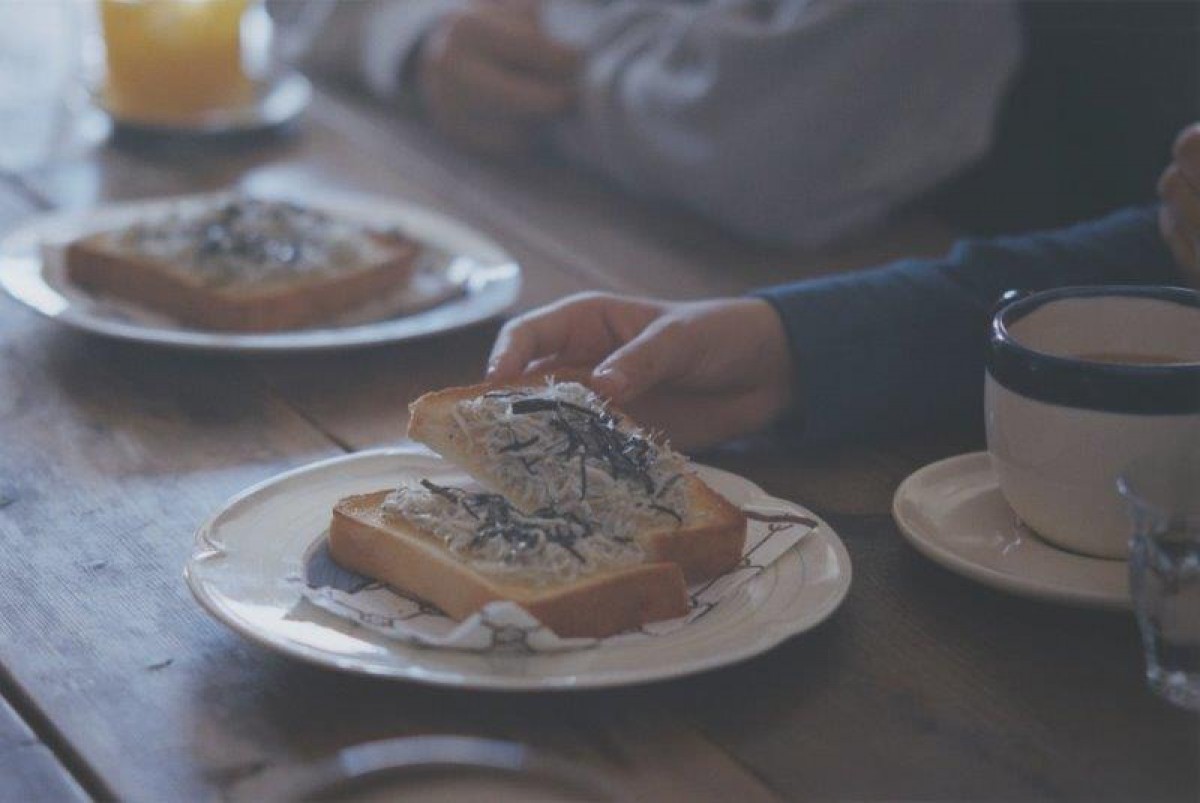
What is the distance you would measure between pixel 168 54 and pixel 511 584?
4.80 feet

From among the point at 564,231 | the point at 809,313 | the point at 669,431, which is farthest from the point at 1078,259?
the point at 564,231

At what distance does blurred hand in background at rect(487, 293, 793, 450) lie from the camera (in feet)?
4.18

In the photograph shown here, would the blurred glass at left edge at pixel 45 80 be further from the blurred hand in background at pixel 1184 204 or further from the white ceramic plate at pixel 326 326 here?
the blurred hand in background at pixel 1184 204

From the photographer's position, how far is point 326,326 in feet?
5.18

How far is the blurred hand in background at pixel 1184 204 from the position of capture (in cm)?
134

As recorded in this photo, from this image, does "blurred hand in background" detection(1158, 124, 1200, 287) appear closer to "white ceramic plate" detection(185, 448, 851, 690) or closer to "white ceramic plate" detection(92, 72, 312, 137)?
"white ceramic plate" detection(185, 448, 851, 690)

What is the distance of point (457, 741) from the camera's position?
2.95 ft

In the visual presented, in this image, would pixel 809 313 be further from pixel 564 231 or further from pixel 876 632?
pixel 564 231

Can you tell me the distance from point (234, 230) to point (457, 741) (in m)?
0.89

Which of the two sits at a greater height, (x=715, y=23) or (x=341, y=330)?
(x=715, y=23)

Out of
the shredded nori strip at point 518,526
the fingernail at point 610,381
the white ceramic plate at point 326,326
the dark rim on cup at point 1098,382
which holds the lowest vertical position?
the white ceramic plate at point 326,326

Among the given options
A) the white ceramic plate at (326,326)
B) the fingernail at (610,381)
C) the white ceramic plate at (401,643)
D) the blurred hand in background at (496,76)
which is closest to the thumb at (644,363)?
the fingernail at (610,381)

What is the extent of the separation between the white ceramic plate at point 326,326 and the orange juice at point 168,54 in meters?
0.39

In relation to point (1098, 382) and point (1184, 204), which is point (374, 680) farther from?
point (1184, 204)
